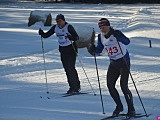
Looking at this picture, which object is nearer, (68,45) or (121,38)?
(121,38)

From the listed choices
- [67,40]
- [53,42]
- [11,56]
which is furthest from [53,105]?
[53,42]

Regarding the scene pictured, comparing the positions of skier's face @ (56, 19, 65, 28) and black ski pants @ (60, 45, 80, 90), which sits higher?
skier's face @ (56, 19, 65, 28)

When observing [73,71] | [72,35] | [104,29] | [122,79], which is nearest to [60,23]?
[72,35]

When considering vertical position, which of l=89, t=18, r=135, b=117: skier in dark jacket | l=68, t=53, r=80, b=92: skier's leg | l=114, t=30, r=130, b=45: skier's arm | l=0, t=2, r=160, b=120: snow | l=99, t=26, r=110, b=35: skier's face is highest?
l=99, t=26, r=110, b=35: skier's face

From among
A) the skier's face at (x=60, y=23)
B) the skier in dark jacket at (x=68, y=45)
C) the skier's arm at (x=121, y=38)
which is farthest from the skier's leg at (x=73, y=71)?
the skier's arm at (x=121, y=38)

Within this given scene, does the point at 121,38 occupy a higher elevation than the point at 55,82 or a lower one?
higher

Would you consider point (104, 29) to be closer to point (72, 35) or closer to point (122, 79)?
point (122, 79)

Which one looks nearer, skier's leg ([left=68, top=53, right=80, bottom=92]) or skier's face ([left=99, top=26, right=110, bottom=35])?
skier's face ([left=99, top=26, right=110, bottom=35])

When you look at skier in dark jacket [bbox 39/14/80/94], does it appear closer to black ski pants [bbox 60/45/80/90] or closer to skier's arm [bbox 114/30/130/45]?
black ski pants [bbox 60/45/80/90]

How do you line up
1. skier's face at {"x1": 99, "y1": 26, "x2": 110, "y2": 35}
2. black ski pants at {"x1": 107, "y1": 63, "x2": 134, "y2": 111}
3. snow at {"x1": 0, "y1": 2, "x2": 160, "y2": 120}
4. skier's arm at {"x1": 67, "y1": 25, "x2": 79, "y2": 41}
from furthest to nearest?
skier's arm at {"x1": 67, "y1": 25, "x2": 79, "y2": 41} → snow at {"x1": 0, "y1": 2, "x2": 160, "y2": 120} → black ski pants at {"x1": 107, "y1": 63, "x2": 134, "y2": 111} → skier's face at {"x1": 99, "y1": 26, "x2": 110, "y2": 35}

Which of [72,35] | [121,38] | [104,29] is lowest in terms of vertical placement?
[72,35]

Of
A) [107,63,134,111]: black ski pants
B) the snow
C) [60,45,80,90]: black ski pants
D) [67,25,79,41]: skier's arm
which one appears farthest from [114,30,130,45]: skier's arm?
[60,45,80,90]: black ski pants

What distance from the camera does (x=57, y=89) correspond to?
1021 cm

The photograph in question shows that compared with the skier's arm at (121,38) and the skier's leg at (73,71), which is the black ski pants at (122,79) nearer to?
the skier's arm at (121,38)
